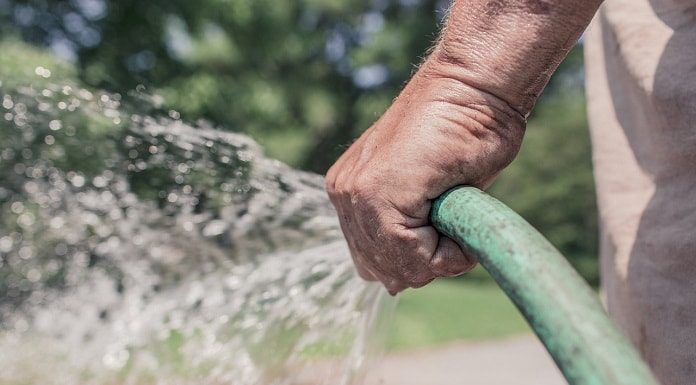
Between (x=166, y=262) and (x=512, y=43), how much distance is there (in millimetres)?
2018

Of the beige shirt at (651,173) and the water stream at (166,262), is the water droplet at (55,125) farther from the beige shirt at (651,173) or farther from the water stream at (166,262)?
the beige shirt at (651,173)

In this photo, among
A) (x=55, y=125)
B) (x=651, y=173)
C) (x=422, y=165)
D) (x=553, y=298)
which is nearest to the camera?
(x=553, y=298)

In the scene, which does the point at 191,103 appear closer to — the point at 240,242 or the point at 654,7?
the point at 240,242

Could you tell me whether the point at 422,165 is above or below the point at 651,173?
above

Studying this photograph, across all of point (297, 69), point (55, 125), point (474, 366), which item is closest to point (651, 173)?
point (55, 125)

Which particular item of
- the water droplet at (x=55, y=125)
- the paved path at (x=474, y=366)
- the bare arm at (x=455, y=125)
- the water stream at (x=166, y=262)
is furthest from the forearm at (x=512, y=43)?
the paved path at (x=474, y=366)

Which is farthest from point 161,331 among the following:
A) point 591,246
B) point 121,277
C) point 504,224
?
point 591,246

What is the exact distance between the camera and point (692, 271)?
5.64ft

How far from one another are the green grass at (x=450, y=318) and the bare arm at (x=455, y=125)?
7231 millimetres

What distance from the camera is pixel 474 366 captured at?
9008 mm

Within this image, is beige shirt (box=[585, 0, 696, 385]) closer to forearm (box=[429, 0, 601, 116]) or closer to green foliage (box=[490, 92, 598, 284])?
forearm (box=[429, 0, 601, 116])

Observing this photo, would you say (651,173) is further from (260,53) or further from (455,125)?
(260,53)

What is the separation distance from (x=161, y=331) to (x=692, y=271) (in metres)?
1.50

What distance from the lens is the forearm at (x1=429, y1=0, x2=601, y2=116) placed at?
1329 millimetres
